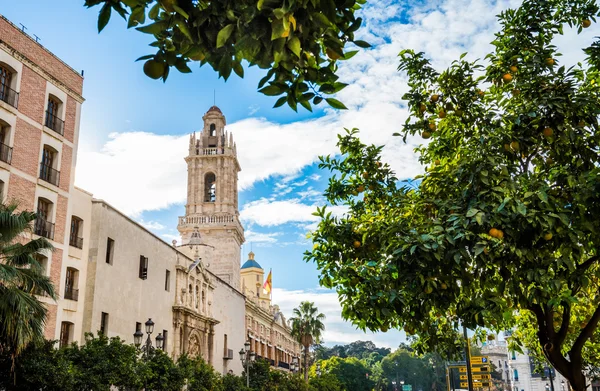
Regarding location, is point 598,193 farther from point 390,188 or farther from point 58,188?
point 58,188

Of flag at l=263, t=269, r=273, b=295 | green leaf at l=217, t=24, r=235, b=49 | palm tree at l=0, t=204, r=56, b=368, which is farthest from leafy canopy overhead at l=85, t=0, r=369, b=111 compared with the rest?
flag at l=263, t=269, r=273, b=295

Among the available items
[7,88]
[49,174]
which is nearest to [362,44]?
[7,88]

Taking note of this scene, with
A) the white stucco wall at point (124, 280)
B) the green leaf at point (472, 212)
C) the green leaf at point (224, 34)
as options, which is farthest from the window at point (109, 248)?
the green leaf at point (224, 34)

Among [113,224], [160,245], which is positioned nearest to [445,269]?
[113,224]

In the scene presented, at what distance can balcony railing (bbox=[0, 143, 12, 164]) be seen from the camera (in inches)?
916

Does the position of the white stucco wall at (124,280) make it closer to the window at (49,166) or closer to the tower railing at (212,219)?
the window at (49,166)

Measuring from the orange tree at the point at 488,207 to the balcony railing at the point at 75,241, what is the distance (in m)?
18.8

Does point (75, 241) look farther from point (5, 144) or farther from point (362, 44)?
point (362, 44)

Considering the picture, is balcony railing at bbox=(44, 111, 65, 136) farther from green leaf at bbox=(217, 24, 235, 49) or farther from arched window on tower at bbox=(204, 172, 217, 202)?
arched window on tower at bbox=(204, 172, 217, 202)

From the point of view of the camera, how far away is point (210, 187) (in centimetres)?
6856

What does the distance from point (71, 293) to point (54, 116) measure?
801 centimetres

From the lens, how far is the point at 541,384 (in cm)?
8881

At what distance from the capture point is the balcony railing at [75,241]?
2675 centimetres

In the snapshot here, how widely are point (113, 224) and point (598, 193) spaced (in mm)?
25784
